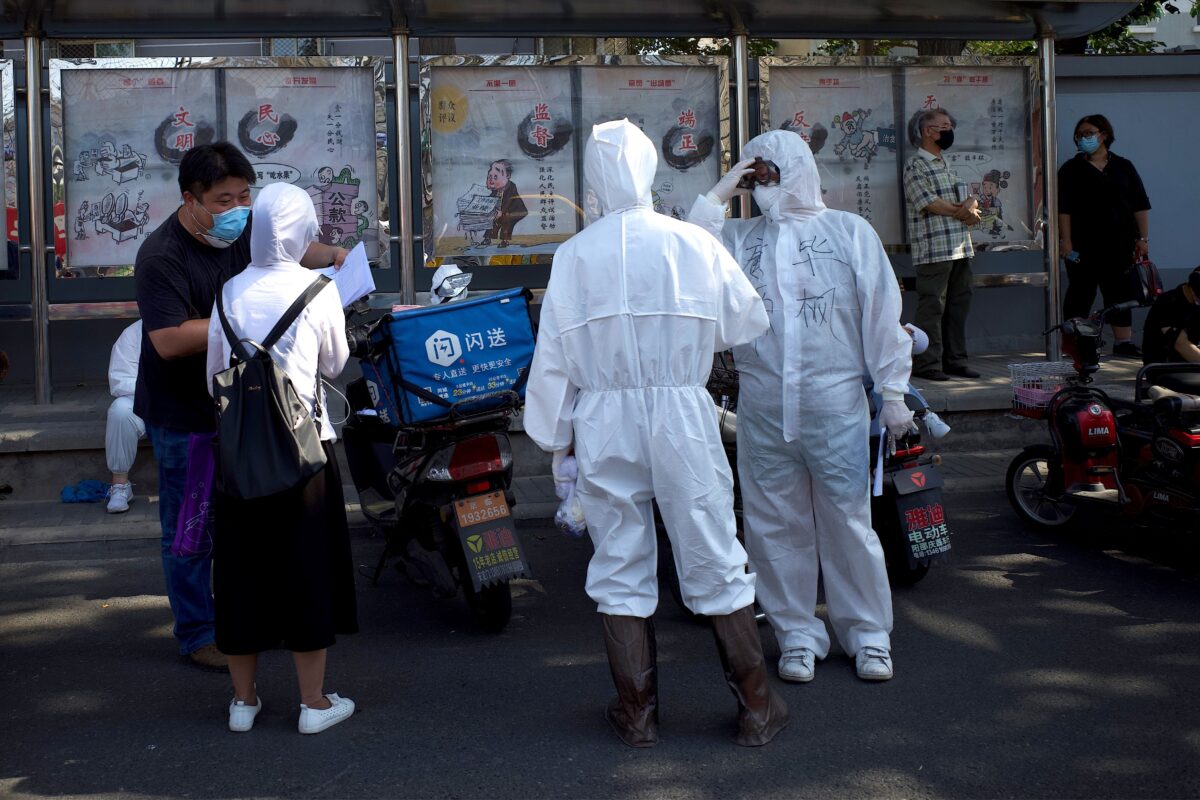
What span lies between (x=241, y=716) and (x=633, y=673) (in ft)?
4.18

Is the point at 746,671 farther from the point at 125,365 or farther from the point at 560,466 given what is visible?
the point at 125,365

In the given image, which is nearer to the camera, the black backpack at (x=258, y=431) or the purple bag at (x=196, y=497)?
the black backpack at (x=258, y=431)

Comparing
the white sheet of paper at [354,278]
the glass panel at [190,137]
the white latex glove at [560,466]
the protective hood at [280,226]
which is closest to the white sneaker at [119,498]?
the glass panel at [190,137]

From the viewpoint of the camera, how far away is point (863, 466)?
468 cm

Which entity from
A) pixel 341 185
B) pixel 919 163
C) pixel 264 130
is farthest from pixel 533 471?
pixel 919 163

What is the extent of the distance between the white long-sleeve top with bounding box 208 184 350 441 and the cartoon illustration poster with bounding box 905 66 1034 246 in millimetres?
6385

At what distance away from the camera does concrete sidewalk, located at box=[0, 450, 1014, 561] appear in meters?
6.88

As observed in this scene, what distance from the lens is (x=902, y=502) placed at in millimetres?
5434

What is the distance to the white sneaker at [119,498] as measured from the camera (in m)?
7.23

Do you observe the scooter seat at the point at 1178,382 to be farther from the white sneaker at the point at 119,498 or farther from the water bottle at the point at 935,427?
the white sneaker at the point at 119,498

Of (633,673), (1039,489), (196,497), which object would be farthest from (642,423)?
(1039,489)

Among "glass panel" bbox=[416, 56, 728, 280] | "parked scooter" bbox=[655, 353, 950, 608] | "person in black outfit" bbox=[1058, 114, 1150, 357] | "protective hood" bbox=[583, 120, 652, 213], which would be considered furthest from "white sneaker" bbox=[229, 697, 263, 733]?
"person in black outfit" bbox=[1058, 114, 1150, 357]

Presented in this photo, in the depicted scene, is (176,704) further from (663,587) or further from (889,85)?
(889,85)

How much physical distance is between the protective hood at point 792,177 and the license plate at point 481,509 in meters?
1.50
